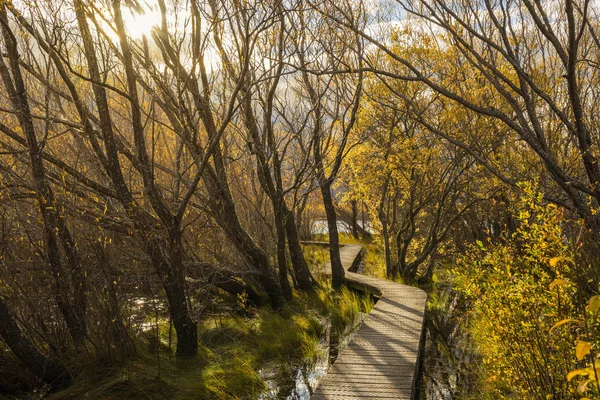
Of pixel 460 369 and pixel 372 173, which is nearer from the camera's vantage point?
pixel 460 369

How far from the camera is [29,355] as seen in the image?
16.2 feet

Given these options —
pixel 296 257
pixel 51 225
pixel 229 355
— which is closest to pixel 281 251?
pixel 296 257

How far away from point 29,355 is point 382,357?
3700 millimetres

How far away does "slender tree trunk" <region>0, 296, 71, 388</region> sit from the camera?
4715mm

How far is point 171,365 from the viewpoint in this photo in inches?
229

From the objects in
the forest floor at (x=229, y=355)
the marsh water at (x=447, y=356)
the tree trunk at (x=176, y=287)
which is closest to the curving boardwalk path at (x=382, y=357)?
the marsh water at (x=447, y=356)

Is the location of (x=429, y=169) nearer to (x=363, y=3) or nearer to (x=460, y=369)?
(x=363, y=3)

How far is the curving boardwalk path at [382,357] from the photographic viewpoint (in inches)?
187

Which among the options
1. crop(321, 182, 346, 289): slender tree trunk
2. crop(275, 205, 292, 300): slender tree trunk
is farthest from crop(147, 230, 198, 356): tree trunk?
crop(321, 182, 346, 289): slender tree trunk

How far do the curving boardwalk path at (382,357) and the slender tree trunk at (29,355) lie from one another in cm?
274

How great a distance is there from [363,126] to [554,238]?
684 cm

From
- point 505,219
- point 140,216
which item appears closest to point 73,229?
point 140,216

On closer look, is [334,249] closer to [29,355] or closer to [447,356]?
[447,356]

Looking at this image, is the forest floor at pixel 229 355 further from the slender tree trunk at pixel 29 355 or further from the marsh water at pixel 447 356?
the marsh water at pixel 447 356
